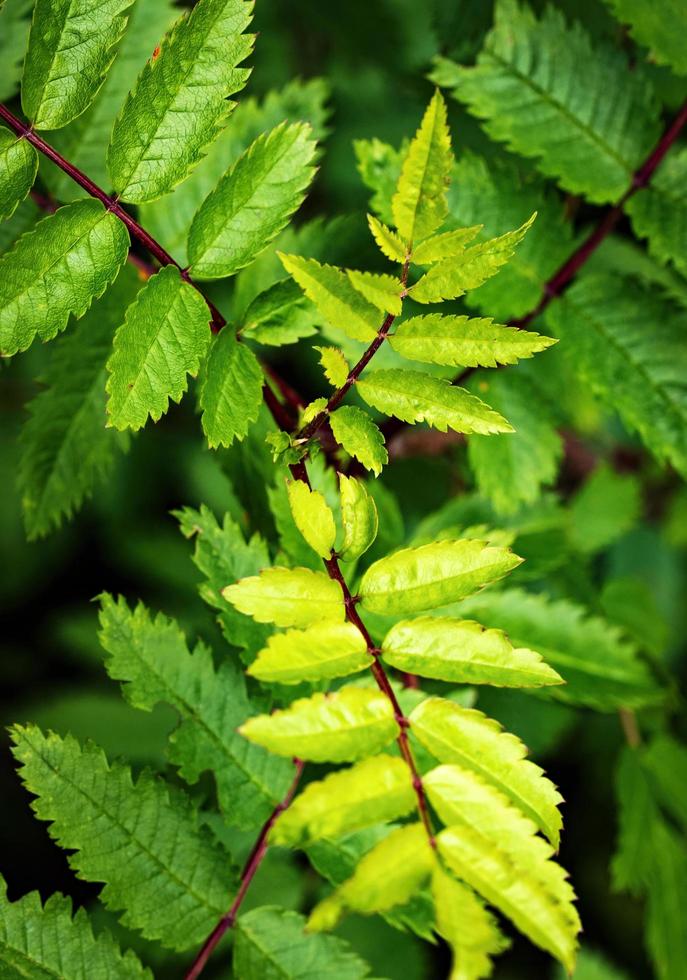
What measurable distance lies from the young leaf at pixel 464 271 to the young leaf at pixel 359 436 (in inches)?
5.0

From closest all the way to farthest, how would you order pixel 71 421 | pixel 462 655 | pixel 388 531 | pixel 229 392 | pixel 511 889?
pixel 511 889
pixel 462 655
pixel 229 392
pixel 71 421
pixel 388 531

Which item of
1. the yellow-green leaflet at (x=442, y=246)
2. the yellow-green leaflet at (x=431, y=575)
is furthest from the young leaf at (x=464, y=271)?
the yellow-green leaflet at (x=431, y=575)

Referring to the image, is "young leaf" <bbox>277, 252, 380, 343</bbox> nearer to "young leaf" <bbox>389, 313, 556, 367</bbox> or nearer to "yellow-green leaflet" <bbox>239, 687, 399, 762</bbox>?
"young leaf" <bbox>389, 313, 556, 367</bbox>

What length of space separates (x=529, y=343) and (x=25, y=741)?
0.65 metres

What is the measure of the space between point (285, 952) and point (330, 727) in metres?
0.35

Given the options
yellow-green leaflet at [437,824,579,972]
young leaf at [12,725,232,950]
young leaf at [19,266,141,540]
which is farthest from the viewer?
young leaf at [19,266,141,540]

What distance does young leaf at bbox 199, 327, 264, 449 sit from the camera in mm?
846

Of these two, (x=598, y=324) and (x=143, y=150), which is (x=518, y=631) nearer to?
(x=598, y=324)

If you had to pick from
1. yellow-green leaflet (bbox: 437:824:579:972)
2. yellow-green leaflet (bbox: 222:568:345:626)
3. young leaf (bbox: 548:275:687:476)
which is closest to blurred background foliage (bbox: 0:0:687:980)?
young leaf (bbox: 548:275:687:476)

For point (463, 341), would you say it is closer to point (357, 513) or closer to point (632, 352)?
point (357, 513)

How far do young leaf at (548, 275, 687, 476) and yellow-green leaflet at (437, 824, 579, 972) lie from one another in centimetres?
66

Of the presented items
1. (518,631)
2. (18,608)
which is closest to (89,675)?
(18,608)

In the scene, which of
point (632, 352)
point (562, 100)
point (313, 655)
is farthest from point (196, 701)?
point (562, 100)

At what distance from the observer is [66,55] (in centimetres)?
81
